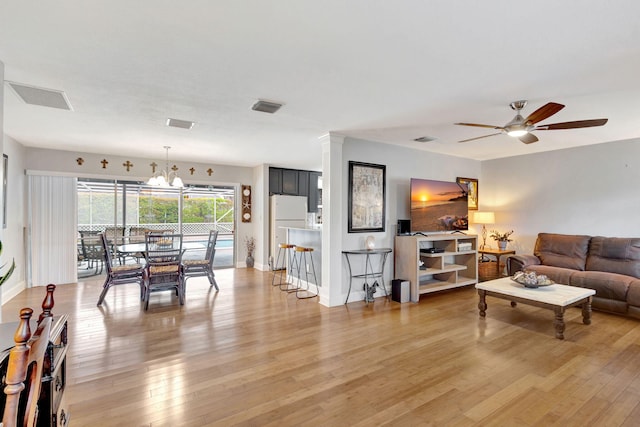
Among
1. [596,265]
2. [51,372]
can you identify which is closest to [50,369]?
[51,372]

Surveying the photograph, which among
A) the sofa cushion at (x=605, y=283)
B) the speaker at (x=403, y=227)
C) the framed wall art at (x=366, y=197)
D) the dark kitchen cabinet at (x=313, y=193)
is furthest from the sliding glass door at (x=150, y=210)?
the sofa cushion at (x=605, y=283)

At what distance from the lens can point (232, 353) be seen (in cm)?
290

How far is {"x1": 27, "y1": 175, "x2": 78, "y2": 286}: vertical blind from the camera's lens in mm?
5398

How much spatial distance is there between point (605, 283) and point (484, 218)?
222 cm

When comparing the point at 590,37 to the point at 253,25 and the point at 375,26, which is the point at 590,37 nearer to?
the point at 375,26


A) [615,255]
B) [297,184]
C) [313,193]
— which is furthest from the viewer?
[313,193]

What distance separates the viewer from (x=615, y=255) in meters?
4.39

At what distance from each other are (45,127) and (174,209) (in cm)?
298

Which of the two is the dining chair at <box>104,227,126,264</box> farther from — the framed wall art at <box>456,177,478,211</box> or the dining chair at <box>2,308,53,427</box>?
the framed wall art at <box>456,177,478,211</box>

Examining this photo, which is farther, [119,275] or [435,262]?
[435,262]

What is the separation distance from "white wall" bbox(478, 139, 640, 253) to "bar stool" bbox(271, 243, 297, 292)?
162 inches

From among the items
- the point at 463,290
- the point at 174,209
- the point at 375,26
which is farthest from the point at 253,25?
the point at 174,209

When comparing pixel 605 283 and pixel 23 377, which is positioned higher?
pixel 23 377

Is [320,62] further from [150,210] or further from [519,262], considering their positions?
[150,210]
